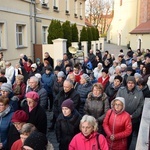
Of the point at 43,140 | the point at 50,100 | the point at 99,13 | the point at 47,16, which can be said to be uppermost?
the point at 99,13

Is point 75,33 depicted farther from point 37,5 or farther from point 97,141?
point 97,141

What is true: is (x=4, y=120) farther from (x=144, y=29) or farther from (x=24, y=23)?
(x=144, y=29)

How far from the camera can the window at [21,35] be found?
16511mm

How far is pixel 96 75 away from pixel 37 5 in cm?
1159

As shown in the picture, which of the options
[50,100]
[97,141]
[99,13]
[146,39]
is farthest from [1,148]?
[99,13]

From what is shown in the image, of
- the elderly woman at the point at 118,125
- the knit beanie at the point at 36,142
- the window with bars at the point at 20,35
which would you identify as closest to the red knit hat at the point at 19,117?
the knit beanie at the point at 36,142

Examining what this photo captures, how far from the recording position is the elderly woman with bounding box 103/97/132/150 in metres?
4.50

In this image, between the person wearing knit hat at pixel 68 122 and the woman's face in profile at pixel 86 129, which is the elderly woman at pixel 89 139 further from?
the person wearing knit hat at pixel 68 122

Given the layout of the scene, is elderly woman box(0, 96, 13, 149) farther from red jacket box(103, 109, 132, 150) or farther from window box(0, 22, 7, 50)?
window box(0, 22, 7, 50)

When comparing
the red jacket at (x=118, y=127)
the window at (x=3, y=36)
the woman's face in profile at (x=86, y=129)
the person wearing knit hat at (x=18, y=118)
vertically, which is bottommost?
the red jacket at (x=118, y=127)

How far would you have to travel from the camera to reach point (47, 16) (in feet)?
67.9

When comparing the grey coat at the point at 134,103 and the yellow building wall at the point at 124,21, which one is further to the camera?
the yellow building wall at the point at 124,21

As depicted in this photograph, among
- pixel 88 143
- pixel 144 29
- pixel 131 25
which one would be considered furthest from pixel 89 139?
pixel 131 25

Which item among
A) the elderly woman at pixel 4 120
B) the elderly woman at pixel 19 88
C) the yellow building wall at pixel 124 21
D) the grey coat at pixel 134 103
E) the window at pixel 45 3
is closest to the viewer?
the elderly woman at pixel 4 120
